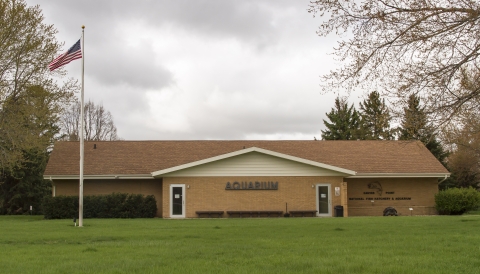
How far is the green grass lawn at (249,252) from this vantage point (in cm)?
916

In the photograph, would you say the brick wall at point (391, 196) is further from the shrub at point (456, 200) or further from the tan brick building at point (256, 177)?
the shrub at point (456, 200)

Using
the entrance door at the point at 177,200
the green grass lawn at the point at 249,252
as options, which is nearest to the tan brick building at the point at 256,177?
the entrance door at the point at 177,200

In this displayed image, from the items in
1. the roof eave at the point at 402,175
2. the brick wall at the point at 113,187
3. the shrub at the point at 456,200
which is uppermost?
the roof eave at the point at 402,175

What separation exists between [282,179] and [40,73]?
14725 mm

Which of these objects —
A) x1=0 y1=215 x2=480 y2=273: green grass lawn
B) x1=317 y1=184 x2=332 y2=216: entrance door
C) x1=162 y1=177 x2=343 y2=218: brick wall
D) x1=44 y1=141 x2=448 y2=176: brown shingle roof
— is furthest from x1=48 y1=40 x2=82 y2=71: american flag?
x1=317 y1=184 x2=332 y2=216: entrance door

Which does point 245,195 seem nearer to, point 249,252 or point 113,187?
point 113,187

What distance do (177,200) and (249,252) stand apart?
19.5 metres

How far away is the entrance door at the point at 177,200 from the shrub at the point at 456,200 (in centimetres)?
1526

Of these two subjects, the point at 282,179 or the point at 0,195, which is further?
the point at 0,195

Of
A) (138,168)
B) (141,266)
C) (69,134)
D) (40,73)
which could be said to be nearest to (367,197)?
(138,168)

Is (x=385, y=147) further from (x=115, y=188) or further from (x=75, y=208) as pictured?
(x=75, y=208)

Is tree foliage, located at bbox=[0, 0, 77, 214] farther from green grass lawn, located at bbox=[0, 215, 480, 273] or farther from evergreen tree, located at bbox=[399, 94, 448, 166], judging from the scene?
evergreen tree, located at bbox=[399, 94, 448, 166]

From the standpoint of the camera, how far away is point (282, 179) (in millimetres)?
30562

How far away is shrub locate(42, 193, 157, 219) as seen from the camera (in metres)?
29.3
